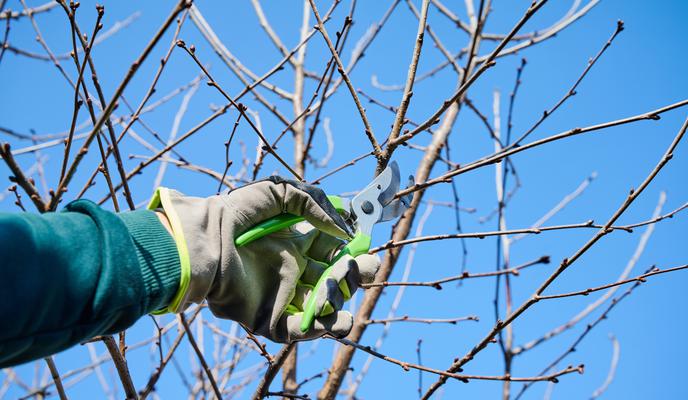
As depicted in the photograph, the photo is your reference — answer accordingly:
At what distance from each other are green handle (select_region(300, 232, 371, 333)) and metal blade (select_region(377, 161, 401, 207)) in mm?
131

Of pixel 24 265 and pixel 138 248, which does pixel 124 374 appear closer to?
pixel 138 248

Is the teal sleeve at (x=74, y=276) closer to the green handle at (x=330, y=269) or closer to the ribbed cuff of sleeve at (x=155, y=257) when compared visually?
the ribbed cuff of sleeve at (x=155, y=257)

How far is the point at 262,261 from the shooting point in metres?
1.59

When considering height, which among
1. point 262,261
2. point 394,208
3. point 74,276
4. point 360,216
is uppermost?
point 394,208

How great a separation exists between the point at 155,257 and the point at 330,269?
0.42 meters

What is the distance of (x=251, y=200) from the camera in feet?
4.86

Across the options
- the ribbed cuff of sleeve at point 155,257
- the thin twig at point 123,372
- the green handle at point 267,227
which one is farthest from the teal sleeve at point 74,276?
the thin twig at point 123,372

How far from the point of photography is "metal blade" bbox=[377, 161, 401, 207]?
1.76 metres

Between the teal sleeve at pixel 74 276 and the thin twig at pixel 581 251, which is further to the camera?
the thin twig at pixel 581 251

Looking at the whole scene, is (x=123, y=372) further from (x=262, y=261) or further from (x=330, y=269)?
(x=330, y=269)

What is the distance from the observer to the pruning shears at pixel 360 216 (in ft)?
4.91

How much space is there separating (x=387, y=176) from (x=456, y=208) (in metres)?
1.57

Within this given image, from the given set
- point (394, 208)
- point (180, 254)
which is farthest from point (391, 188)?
point (180, 254)

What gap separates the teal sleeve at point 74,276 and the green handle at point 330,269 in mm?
319
